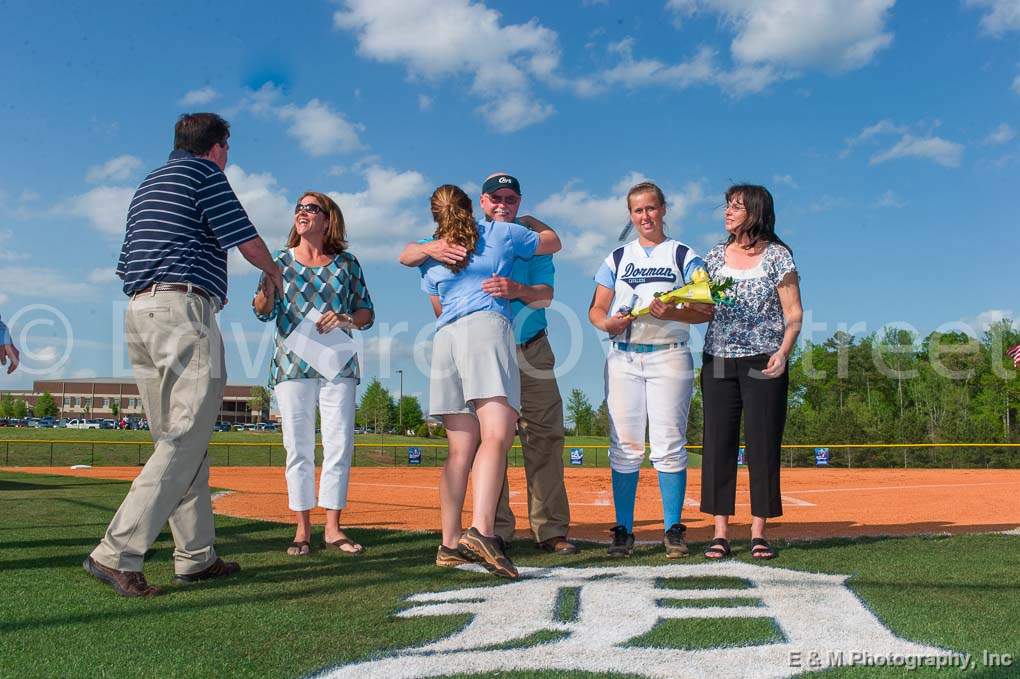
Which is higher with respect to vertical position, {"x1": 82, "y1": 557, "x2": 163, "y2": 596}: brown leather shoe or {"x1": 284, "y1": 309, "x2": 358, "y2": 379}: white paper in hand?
{"x1": 284, "y1": 309, "x2": 358, "y2": 379}: white paper in hand

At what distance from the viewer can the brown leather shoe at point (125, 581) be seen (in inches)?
128

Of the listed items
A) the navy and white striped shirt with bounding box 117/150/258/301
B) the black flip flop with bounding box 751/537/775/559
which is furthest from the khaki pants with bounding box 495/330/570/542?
the navy and white striped shirt with bounding box 117/150/258/301

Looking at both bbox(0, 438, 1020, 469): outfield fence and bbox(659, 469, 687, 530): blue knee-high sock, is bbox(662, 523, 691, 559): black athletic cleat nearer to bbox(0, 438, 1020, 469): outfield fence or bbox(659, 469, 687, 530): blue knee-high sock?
bbox(659, 469, 687, 530): blue knee-high sock

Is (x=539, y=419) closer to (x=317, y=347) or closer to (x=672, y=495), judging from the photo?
(x=672, y=495)

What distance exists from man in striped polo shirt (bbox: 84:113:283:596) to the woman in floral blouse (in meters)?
2.55

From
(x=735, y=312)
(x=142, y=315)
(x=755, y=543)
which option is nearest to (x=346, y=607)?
(x=142, y=315)

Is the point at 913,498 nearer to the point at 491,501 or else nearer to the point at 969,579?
the point at 969,579

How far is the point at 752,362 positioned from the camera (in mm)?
4602

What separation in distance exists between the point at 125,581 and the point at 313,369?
5.45ft

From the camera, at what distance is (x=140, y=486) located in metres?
3.34

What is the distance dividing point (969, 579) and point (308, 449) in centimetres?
349

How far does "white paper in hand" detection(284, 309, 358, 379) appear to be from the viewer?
4.64 m

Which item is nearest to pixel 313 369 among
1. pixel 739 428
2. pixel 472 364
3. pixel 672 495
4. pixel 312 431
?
pixel 312 431

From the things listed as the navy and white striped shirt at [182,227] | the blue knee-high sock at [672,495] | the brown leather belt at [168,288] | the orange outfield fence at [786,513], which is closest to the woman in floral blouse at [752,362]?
the blue knee-high sock at [672,495]
